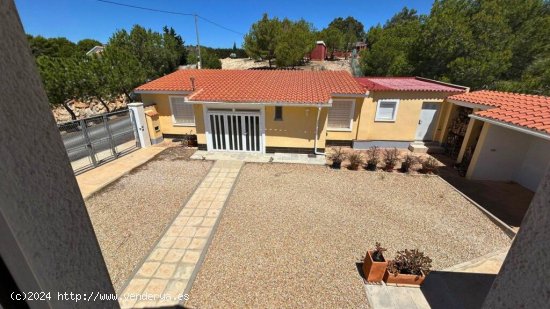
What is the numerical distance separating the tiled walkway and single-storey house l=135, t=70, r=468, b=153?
4297mm

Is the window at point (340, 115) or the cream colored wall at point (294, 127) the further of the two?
the window at point (340, 115)

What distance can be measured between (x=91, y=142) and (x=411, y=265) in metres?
13.4

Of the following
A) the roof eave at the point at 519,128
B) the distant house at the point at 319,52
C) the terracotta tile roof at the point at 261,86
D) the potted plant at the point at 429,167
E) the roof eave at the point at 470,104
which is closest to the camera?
the roof eave at the point at 519,128

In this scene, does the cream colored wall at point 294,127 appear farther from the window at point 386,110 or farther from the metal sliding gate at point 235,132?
the window at point 386,110

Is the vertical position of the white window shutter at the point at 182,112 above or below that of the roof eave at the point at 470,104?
below

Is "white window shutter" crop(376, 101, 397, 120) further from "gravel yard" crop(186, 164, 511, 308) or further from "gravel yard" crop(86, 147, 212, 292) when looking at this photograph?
"gravel yard" crop(86, 147, 212, 292)

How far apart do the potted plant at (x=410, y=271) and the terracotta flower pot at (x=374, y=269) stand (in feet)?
0.52

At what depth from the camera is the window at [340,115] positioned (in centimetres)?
1321

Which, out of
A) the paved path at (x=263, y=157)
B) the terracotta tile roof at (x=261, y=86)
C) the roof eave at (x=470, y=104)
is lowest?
the paved path at (x=263, y=157)

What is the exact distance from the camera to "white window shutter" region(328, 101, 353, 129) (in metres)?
13.2

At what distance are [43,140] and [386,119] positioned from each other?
1479 cm

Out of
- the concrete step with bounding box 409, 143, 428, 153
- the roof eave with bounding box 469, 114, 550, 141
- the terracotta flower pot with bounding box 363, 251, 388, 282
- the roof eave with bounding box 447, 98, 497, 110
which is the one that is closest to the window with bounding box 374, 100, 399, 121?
the concrete step with bounding box 409, 143, 428, 153

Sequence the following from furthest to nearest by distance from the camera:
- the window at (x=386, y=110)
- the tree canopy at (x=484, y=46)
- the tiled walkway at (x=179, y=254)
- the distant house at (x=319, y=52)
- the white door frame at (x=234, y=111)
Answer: the distant house at (x=319, y=52), the tree canopy at (x=484, y=46), the window at (x=386, y=110), the white door frame at (x=234, y=111), the tiled walkway at (x=179, y=254)

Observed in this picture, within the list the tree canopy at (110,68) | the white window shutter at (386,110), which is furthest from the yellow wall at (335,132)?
the tree canopy at (110,68)
